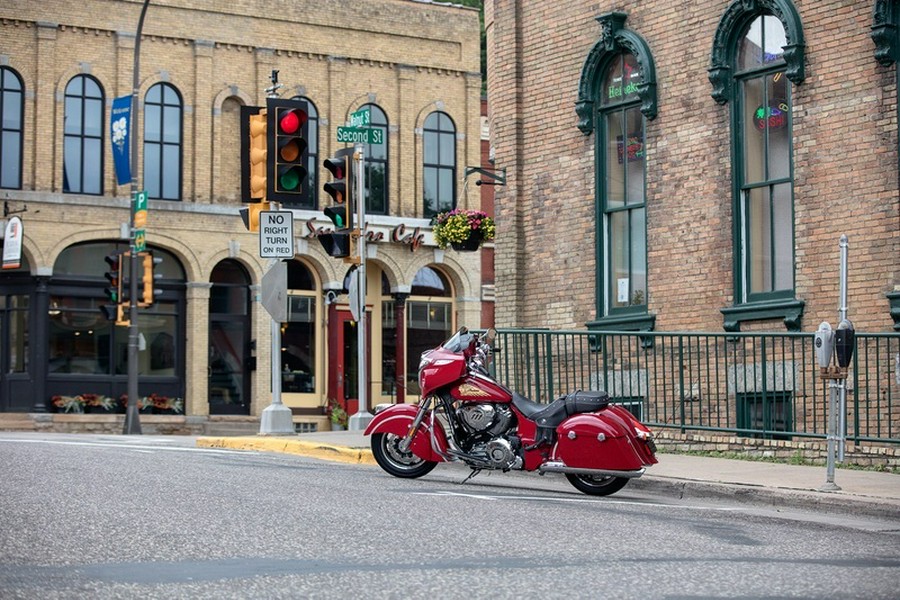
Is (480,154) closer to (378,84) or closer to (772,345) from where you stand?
(378,84)

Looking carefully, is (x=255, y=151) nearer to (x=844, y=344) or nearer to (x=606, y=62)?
(x=606, y=62)

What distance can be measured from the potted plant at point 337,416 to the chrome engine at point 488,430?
2555cm

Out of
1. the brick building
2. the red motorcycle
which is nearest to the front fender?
the red motorcycle

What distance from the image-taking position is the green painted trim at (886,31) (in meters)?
16.2

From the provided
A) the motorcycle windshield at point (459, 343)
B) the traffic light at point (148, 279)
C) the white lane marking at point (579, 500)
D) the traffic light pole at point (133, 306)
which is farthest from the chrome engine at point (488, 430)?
the traffic light at point (148, 279)

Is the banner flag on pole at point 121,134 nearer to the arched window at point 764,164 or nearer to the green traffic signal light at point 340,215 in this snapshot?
the green traffic signal light at point 340,215

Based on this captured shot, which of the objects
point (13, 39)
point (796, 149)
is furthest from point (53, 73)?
point (796, 149)

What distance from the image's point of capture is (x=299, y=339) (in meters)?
40.3

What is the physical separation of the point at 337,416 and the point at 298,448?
21.1 m

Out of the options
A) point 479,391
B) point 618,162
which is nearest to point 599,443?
point 479,391

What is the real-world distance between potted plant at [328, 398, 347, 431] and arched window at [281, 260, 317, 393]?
2.81ft

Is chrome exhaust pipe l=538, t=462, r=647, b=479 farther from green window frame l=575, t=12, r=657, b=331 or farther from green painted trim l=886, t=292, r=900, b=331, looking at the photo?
green window frame l=575, t=12, r=657, b=331

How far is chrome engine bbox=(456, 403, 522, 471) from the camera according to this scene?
13.2 metres

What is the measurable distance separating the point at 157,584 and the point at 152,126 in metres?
32.6
